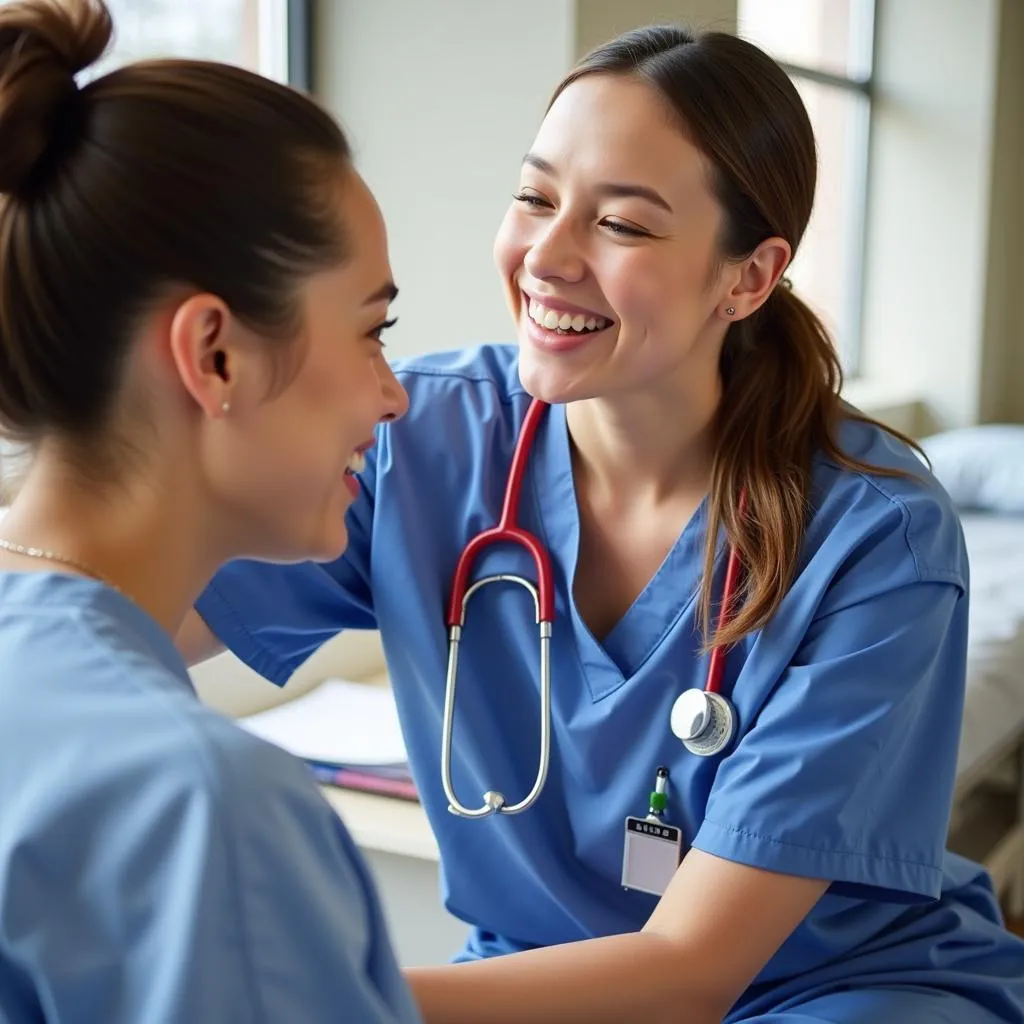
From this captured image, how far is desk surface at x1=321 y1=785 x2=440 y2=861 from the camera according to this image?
4.77 feet

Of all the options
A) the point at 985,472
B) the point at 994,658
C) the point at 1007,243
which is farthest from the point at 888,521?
the point at 1007,243

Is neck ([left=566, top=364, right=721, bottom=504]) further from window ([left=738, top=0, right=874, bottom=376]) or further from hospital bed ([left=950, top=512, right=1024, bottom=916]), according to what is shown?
window ([left=738, top=0, right=874, bottom=376])

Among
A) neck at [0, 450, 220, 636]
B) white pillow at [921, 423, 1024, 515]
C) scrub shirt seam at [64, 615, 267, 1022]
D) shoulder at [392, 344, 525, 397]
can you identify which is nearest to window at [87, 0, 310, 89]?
shoulder at [392, 344, 525, 397]

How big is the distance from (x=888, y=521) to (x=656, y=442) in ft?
0.79

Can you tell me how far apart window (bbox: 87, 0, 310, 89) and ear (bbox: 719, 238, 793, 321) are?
981 mm

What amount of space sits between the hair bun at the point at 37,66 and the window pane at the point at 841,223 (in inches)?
127

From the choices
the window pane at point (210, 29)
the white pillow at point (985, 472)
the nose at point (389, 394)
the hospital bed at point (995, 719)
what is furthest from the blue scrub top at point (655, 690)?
the white pillow at point (985, 472)

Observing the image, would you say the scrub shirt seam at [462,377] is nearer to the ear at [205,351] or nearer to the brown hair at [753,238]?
the brown hair at [753,238]

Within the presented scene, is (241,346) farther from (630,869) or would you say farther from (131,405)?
(630,869)

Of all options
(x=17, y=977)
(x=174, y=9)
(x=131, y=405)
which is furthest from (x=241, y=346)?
(x=174, y=9)

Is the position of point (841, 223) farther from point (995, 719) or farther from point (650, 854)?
point (650, 854)

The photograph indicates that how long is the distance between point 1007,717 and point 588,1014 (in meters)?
1.29

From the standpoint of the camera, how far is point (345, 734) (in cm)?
171

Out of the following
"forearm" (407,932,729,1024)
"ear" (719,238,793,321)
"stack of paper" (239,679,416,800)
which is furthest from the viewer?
"stack of paper" (239,679,416,800)
